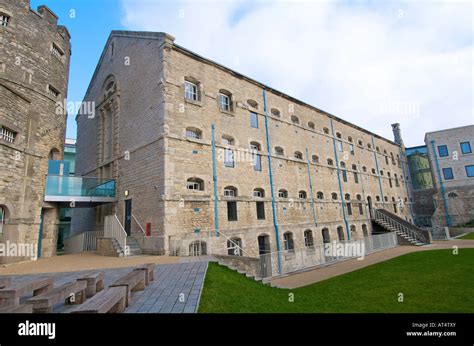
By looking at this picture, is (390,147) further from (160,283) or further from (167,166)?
(160,283)

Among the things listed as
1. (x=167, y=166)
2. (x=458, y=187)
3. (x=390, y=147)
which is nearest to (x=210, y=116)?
(x=167, y=166)

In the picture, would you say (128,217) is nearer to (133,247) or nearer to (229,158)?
(133,247)

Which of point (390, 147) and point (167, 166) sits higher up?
point (390, 147)

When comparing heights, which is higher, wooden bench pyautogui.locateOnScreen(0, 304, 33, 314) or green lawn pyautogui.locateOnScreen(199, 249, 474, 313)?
wooden bench pyautogui.locateOnScreen(0, 304, 33, 314)

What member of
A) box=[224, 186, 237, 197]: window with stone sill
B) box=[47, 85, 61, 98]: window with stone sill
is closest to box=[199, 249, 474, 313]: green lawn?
box=[224, 186, 237, 197]: window with stone sill

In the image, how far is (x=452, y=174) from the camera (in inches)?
1355

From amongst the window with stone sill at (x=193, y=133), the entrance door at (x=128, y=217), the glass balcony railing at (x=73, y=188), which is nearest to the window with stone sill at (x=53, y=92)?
the glass balcony railing at (x=73, y=188)

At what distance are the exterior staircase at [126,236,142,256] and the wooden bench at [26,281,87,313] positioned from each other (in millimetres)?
7943

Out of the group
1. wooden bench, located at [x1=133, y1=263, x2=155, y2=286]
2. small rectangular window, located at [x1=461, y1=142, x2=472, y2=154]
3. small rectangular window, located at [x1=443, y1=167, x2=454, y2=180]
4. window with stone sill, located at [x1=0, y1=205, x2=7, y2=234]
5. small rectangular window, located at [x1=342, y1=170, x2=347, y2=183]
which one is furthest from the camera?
small rectangular window, located at [x1=443, y1=167, x2=454, y2=180]

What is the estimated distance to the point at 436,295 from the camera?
22.5 feet

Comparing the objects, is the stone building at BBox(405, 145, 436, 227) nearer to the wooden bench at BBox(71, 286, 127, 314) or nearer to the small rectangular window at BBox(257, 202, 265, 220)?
the small rectangular window at BBox(257, 202, 265, 220)

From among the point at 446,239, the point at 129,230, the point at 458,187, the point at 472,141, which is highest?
the point at 472,141

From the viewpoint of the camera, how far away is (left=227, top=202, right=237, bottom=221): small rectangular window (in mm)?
15273
